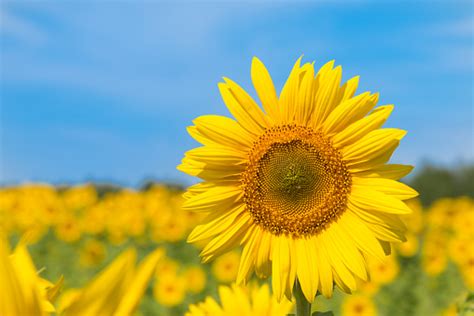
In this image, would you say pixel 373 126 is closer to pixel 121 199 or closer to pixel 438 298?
pixel 438 298

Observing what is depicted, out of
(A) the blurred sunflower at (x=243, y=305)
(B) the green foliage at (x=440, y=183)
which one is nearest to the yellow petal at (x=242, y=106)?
(A) the blurred sunflower at (x=243, y=305)

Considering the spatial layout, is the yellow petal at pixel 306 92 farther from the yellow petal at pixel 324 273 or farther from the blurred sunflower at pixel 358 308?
the blurred sunflower at pixel 358 308

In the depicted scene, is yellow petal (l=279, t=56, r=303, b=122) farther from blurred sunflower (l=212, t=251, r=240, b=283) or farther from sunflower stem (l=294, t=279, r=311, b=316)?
blurred sunflower (l=212, t=251, r=240, b=283)

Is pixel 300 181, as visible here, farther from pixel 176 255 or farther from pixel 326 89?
pixel 176 255

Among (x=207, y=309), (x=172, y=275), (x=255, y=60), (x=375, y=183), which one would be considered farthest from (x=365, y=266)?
(x=172, y=275)

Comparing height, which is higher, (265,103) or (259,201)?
(265,103)

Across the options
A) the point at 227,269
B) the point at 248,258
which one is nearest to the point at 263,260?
the point at 248,258
